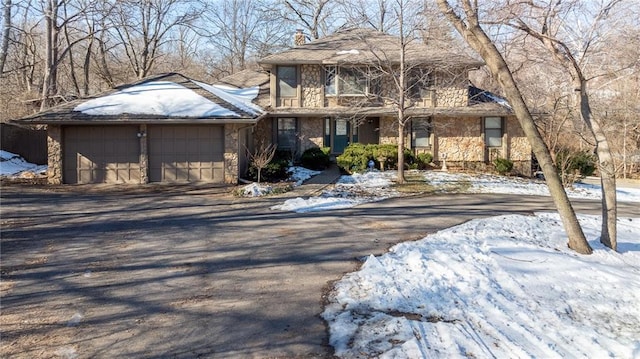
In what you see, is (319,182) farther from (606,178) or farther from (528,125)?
(606,178)

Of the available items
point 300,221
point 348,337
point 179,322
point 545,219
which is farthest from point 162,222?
point 545,219

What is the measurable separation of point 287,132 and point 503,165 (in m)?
9.99

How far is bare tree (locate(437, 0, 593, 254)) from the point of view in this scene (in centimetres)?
766

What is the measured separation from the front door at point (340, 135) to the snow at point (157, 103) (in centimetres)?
593

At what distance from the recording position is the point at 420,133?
72.4 ft

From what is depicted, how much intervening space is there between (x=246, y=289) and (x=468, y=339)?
273 cm

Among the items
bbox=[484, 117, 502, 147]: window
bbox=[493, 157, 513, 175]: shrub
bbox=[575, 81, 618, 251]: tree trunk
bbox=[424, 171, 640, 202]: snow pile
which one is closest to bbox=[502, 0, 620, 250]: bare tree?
bbox=[575, 81, 618, 251]: tree trunk

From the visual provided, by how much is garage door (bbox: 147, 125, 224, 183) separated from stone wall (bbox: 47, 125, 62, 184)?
3.03m

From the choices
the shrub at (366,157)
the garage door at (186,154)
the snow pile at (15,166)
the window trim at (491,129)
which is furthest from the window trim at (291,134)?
the snow pile at (15,166)

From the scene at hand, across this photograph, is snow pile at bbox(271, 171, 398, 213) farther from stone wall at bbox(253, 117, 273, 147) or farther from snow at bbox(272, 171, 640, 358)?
stone wall at bbox(253, 117, 273, 147)

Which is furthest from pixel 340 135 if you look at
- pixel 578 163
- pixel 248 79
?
pixel 578 163

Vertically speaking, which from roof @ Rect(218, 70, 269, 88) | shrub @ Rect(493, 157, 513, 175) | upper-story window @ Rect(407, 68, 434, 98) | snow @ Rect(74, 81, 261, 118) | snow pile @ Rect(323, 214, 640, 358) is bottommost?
snow pile @ Rect(323, 214, 640, 358)

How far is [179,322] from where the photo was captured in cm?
474

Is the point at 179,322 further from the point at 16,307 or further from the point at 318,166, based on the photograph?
the point at 318,166
